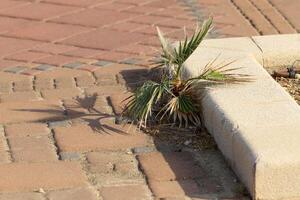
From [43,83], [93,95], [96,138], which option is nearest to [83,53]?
[43,83]

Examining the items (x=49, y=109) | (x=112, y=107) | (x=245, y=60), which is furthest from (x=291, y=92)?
(x=49, y=109)

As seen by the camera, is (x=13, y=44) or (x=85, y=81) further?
(x=13, y=44)

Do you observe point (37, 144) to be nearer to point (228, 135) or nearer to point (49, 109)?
point (49, 109)

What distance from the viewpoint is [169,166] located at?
4340 mm

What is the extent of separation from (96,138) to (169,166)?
482 millimetres

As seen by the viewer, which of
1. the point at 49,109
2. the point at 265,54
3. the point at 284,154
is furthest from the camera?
the point at 265,54

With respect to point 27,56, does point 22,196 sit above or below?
above

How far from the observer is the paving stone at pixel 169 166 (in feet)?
13.9

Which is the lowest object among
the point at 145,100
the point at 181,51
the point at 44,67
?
the point at 44,67

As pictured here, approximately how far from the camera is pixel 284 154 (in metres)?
3.96

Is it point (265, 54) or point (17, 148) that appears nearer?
point (17, 148)

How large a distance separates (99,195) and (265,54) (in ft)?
6.09

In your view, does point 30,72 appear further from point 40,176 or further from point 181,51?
point 40,176

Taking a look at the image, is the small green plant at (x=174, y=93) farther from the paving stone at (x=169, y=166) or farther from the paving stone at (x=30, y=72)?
the paving stone at (x=30, y=72)
